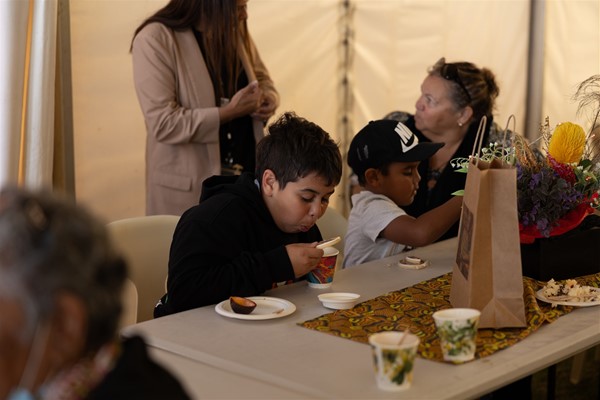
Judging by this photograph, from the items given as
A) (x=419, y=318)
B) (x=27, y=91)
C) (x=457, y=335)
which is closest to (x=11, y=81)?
(x=27, y=91)

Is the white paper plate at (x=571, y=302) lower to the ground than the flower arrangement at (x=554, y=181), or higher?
lower

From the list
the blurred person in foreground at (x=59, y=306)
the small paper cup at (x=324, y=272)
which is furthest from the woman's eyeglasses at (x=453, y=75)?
the blurred person in foreground at (x=59, y=306)

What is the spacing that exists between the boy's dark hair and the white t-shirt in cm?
49

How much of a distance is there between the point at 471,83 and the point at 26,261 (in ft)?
9.18

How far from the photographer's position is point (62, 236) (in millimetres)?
1111

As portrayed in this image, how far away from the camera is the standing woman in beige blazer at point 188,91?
342 centimetres

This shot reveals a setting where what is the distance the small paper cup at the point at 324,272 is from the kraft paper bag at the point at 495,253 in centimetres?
45

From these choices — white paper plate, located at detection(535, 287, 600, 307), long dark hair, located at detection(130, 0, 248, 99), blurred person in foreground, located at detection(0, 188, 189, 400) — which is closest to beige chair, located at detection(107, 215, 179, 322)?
long dark hair, located at detection(130, 0, 248, 99)

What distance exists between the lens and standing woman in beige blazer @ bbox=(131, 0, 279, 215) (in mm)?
3418

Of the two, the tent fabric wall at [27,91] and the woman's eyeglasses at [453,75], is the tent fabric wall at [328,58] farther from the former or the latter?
the woman's eyeglasses at [453,75]

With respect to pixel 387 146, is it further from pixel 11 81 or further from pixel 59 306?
pixel 59 306

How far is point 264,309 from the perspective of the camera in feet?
7.23

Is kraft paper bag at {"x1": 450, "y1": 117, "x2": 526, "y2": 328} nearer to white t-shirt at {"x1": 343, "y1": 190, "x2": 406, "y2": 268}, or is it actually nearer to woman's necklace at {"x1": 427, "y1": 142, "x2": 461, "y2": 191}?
white t-shirt at {"x1": 343, "y1": 190, "x2": 406, "y2": 268}

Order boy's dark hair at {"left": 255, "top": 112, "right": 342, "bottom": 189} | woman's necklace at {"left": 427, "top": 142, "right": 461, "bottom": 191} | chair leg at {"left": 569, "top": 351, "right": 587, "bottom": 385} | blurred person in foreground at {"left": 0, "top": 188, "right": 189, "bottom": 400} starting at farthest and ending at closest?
chair leg at {"left": 569, "top": 351, "right": 587, "bottom": 385} → woman's necklace at {"left": 427, "top": 142, "right": 461, "bottom": 191} → boy's dark hair at {"left": 255, "top": 112, "right": 342, "bottom": 189} → blurred person in foreground at {"left": 0, "top": 188, "right": 189, "bottom": 400}
